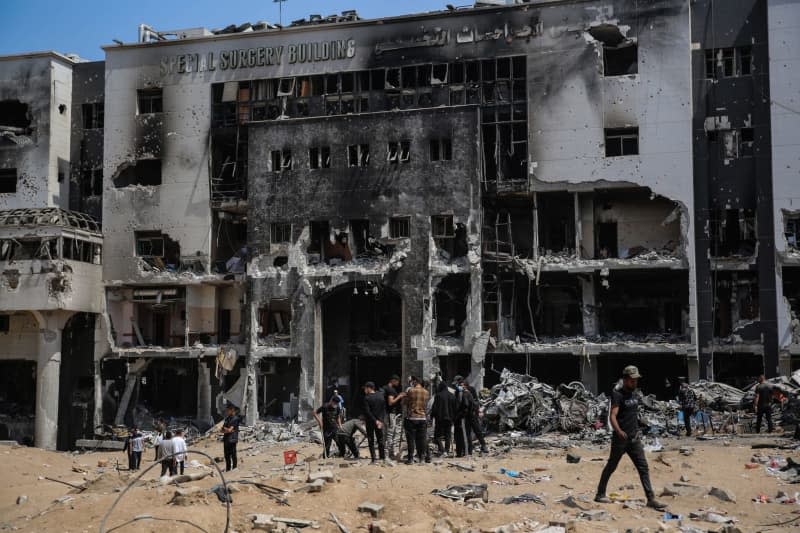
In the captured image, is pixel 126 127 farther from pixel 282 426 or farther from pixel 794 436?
pixel 794 436

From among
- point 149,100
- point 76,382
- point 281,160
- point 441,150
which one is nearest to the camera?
point 441,150

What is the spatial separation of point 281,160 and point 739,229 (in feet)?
63.6

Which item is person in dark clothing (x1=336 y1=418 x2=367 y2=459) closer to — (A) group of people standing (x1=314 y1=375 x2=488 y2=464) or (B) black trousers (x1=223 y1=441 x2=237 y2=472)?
(A) group of people standing (x1=314 y1=375 x2=488 y2=464)

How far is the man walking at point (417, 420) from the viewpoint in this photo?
2114 centimetres

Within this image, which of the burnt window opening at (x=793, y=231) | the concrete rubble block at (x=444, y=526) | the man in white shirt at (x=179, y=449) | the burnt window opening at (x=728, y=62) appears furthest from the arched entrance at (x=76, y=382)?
the concrete rubble block at (x=444, y=526)

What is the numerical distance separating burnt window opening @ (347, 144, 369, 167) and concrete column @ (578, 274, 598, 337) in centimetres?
1036

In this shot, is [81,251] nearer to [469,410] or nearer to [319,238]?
[319,238]

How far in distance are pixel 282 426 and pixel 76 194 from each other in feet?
54.1

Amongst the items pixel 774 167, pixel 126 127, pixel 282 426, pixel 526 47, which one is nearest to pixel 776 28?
pixel 774 167

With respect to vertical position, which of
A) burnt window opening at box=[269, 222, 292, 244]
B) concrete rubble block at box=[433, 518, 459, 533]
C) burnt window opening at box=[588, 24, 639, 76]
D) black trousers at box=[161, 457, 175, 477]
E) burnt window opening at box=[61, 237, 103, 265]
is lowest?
black trousers at box=[161, 457, 175, 477]

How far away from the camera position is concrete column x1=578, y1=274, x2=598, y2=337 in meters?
38.2

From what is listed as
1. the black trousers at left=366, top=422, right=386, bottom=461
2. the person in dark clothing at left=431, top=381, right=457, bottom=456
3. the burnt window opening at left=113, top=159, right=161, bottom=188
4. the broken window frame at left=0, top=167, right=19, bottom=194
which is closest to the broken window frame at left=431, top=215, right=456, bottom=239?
the burnt window opening at left=113, top=159, right=161, bottom=188

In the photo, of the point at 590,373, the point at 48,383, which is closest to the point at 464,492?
the point at 590,373

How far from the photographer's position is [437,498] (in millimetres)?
16516
